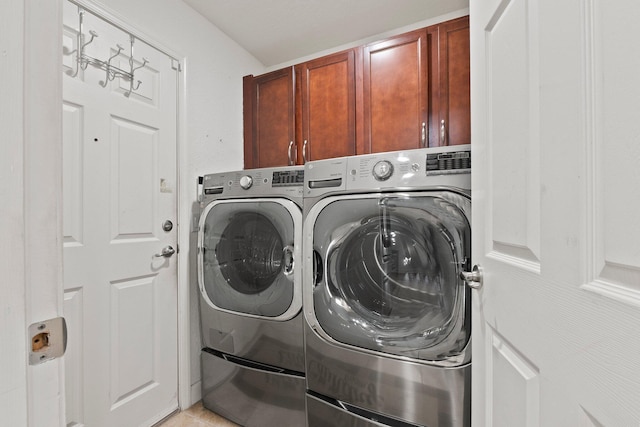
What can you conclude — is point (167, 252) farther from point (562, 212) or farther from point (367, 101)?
point (562, 212)

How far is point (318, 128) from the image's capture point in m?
1.89

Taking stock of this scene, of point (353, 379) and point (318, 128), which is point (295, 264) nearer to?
point (353, 379)

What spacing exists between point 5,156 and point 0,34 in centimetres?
15

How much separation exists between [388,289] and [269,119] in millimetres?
1493

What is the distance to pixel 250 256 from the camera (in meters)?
1.55

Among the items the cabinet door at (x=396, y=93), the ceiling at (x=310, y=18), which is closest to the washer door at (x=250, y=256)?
the cabinet door at (x=396, y=93)

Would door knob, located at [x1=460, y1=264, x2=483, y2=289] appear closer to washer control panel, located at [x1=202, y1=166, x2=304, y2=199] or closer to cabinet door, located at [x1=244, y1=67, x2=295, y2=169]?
washer control panel, located at [x1=202, y1=166, x2=304, y2=199]

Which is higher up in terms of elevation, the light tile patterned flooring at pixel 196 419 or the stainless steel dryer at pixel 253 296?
the stainless steel dryer at pixel 253 296

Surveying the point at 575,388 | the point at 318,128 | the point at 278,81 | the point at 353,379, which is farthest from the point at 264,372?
the point at 278,81

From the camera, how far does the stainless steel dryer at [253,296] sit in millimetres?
1381

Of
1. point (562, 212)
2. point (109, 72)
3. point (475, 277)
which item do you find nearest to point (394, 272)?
point (475, 277)

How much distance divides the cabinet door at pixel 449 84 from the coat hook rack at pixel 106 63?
159cm

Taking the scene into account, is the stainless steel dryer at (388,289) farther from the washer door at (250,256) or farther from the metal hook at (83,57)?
the metal hook at (83,57)

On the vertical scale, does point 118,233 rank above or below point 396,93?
below
